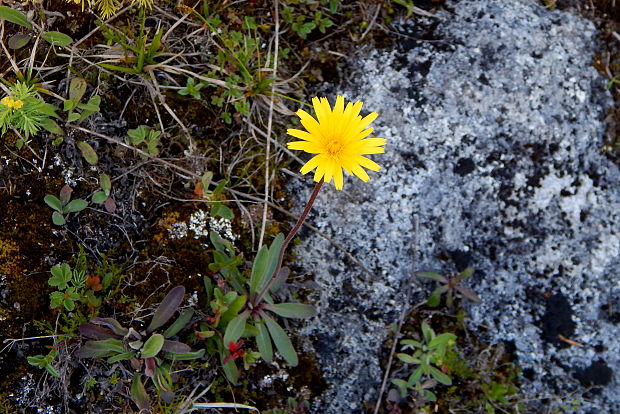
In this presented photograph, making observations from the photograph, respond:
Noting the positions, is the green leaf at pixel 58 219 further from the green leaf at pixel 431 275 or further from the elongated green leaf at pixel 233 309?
the green leaf at pixel 431 275

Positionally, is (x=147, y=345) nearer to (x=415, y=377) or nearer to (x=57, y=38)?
(x=415, y=377)

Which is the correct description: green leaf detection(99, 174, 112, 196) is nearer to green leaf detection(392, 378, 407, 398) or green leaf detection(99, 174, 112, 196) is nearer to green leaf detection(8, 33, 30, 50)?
green leaf detection(8, 33, 30, 50)

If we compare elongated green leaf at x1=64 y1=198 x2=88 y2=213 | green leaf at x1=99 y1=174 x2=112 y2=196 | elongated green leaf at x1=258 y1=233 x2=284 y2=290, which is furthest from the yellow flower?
elongated green leaf at x1=64 y1=198 x2=88 y2=213

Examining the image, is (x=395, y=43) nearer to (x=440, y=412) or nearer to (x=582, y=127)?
(x=582, y=127)

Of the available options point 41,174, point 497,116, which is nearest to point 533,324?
point 497,116

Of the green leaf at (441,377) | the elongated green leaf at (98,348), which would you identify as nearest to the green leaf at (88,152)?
the elongated green leaf at (98,348)
